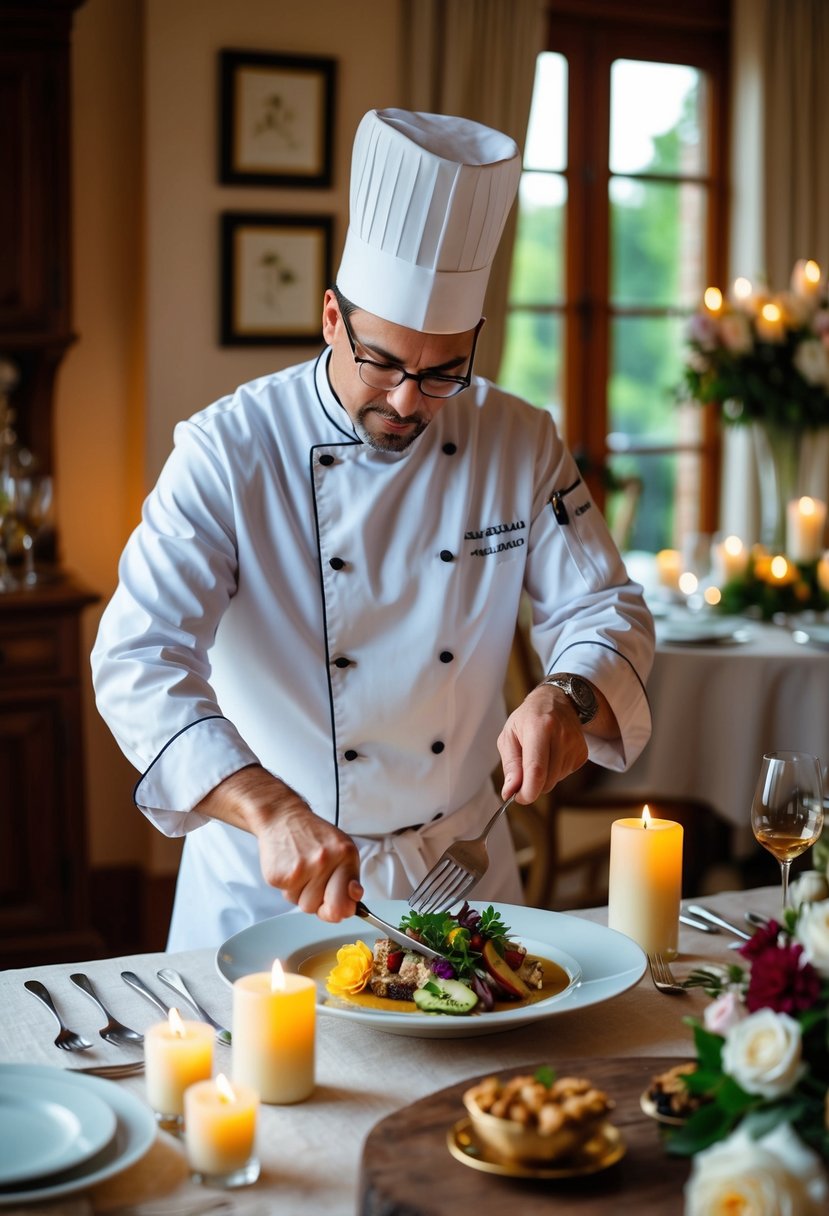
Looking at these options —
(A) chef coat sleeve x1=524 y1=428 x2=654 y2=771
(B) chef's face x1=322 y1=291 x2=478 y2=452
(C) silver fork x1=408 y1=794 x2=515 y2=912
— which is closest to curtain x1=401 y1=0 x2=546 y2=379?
(A) chef coat sleeve x1=524 y1=428 x2=654 y2=771

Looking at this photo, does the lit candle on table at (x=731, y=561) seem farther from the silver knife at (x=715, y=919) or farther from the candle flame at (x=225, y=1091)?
the candle flame at (x=225, y=1091)

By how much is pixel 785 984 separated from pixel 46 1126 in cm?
55

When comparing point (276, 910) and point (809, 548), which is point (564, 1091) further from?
point (809, 548)

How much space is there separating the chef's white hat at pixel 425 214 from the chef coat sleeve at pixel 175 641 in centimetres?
31

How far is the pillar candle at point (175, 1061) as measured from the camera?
1.06 m

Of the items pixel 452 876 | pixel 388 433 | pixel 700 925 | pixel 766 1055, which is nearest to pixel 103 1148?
pixel 766 1055

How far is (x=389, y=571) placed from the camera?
182 cm

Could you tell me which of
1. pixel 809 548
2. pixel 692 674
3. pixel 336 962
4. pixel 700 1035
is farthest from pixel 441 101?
pixel 700 1035

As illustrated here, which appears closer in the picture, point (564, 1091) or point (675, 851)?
point (564, 1091)

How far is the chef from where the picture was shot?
168 cm

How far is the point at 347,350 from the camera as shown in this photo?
68.1 inches

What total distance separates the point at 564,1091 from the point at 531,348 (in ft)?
13.9

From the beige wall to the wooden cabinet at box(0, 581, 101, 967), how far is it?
0.52 metres

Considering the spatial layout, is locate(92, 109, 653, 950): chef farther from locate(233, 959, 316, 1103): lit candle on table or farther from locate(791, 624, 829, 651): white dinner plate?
locate(791, 624, 829, 651): white dinner plate
